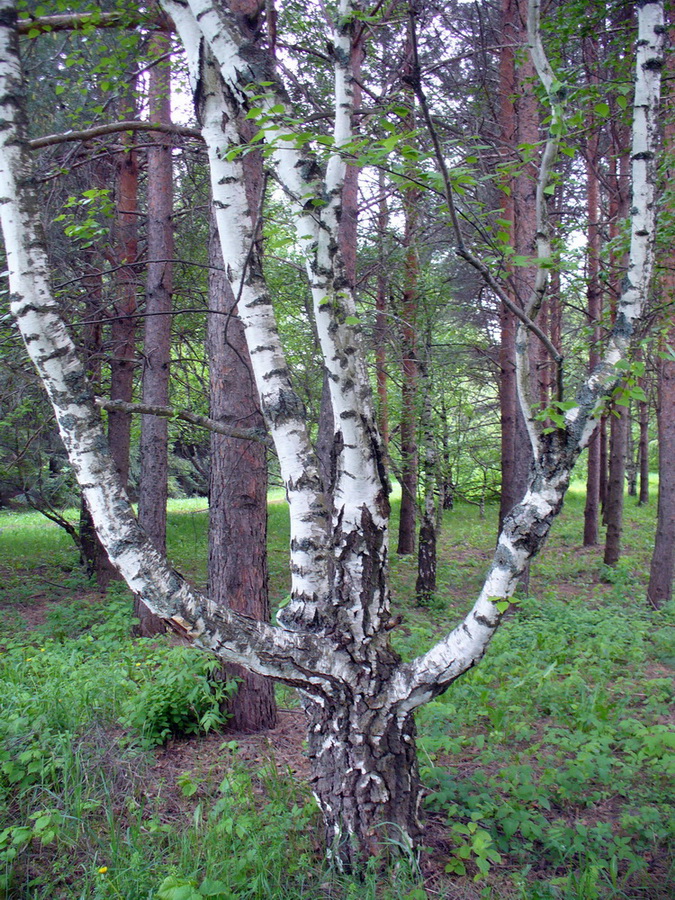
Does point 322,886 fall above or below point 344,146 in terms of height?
below

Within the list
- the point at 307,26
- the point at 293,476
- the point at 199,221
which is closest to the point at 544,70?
the point at 293,476

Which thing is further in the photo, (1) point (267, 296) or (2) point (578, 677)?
(2) point (578, 677)

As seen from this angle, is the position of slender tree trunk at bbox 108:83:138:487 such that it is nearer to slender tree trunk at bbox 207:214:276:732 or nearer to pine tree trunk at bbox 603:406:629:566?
slender tree trunk at bbox 207:214:276:732

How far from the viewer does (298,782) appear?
3654mm

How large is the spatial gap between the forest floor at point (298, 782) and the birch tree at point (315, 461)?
35 centimetres

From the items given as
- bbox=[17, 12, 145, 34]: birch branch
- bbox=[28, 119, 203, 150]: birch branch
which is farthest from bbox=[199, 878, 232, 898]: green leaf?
bbox=[17, 12, 145, 34]: birch branch

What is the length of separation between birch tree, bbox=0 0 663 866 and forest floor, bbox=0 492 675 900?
349mm

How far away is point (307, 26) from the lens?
5.69 metres

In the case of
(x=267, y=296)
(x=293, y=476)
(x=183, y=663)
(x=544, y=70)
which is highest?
(x=544, y=70)

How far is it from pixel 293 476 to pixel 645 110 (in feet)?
7.92

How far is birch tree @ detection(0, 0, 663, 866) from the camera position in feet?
8.90

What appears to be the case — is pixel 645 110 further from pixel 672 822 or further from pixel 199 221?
pixel 199 221

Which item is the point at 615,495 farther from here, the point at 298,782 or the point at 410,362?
the point at 298,782

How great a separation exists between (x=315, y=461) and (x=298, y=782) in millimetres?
2034
